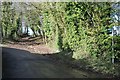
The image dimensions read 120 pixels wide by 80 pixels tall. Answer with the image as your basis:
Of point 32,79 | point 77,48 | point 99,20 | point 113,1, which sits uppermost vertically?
point 113,1

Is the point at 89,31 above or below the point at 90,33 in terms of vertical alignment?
above

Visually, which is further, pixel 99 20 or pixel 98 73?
pixel 99 20

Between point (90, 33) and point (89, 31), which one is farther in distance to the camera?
point (89, 31)

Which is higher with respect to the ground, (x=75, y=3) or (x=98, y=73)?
(x=75, y=3)

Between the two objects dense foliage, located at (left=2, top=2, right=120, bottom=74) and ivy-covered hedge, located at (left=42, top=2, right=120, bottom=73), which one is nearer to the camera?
dense foliage, located at (left=2, top=2, right=120, bottom=74)

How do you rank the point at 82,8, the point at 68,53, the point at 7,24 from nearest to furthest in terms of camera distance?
the point at 82,8, the point at 68,53, the point at 7,24

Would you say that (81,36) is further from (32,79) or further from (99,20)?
(32,79)

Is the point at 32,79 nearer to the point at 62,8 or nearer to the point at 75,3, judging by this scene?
the point at 75,3

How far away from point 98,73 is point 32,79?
330 centimetres

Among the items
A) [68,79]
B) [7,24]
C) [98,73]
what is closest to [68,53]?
[98,73]

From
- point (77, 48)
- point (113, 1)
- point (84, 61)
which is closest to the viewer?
point (113, 1)

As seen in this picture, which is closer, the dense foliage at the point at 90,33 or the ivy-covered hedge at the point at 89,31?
the dense foliage at the point at 90,33

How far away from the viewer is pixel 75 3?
1537 centimetres

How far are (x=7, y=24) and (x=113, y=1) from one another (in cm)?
2963
